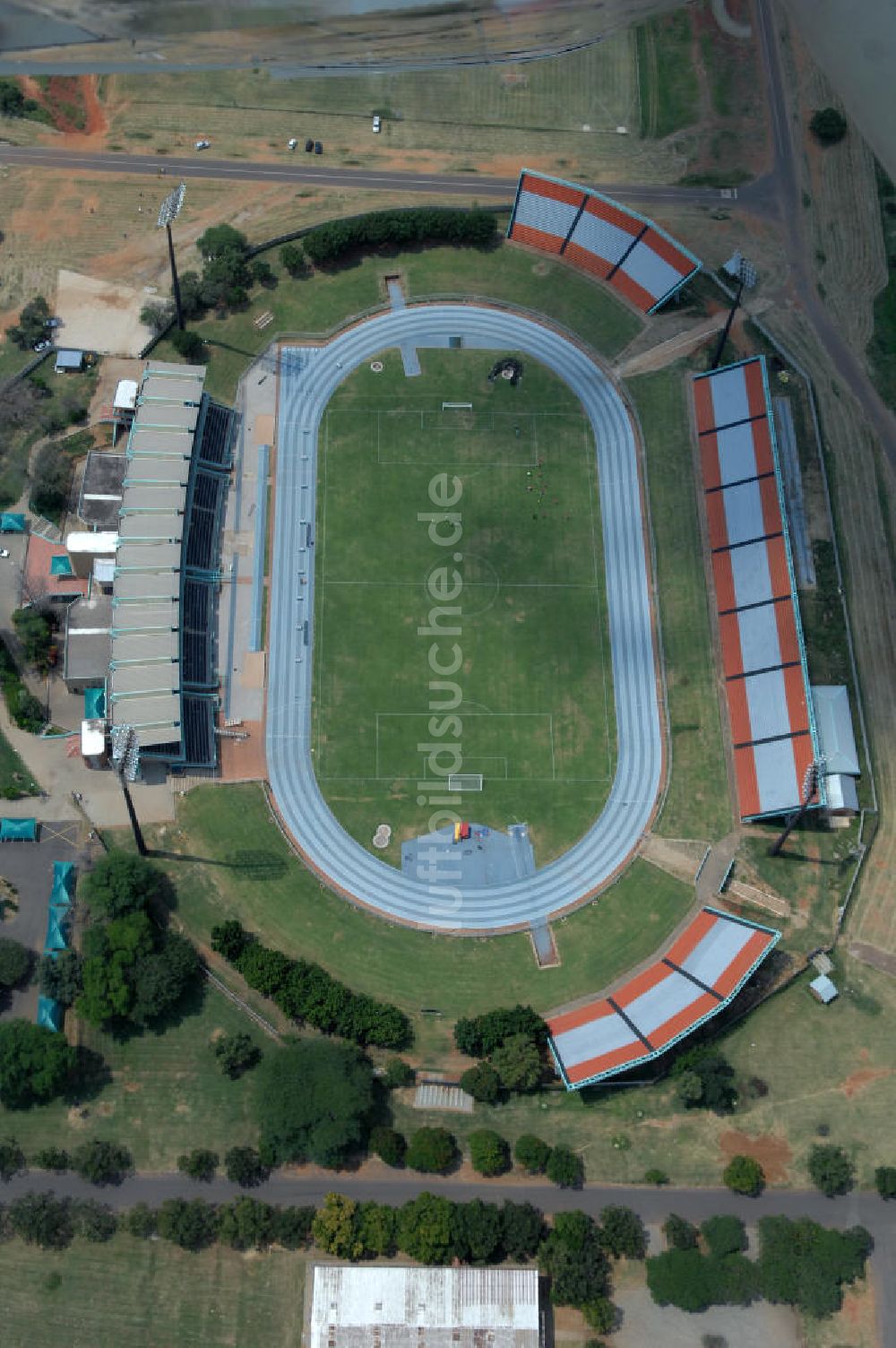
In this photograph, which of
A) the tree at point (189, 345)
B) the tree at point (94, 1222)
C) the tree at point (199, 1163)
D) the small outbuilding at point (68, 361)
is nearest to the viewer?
the tree at point (94, 1222)

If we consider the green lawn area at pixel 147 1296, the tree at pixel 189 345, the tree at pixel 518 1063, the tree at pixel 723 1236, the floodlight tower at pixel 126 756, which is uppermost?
the tree at pixel 189 345

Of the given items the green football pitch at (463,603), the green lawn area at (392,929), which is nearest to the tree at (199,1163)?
the green lawn area at (392,929)

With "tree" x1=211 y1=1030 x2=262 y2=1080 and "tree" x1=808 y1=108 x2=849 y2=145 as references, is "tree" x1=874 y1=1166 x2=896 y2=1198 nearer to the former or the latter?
"tree" x1=211 y1=1030 x2=262 y2=1080

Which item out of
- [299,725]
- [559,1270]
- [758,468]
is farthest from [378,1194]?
[758,468]

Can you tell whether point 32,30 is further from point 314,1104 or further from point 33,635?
point 314,1104

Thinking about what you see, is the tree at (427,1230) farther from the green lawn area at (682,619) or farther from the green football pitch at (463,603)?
the green lawn area at (682,619)

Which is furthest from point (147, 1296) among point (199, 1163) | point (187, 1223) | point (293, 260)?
point (293, 260)

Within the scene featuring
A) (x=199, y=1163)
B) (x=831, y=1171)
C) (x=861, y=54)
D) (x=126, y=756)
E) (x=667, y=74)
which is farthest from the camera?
(x=861, y=54)
